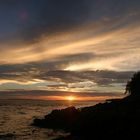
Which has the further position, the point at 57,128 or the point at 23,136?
the point at 57,128

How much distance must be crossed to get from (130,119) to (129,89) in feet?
99.8

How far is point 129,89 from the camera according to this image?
7456 cm

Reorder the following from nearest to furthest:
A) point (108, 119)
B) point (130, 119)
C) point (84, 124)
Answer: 1. point (130, 119)
2. point (108, 119)
3. point (84, 124)

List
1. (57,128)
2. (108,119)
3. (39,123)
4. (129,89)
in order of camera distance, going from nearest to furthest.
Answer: (108,119) → (57,128) → (129,89) → (39,123)

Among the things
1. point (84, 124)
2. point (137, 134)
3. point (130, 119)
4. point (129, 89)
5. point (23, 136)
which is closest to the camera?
point (137, 134)

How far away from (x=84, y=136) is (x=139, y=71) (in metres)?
31.3

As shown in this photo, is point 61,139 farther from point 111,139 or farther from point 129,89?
point 129,89

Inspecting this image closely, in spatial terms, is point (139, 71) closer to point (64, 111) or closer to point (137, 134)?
point (64, 111)

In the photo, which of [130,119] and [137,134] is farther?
[130,119]

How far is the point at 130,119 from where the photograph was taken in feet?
146

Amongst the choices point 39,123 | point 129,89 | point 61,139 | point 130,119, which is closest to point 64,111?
point 39,123

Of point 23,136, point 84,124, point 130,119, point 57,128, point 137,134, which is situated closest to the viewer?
point 137,134

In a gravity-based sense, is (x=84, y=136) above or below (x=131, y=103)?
below

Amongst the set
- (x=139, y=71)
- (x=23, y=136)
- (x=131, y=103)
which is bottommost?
(x=23, y=136)
